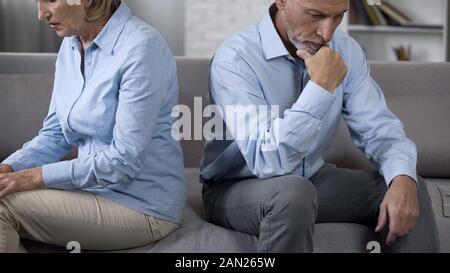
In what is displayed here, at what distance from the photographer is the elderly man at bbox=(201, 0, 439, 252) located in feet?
3.12

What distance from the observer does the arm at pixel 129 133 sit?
3.19ft

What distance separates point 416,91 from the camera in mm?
1424

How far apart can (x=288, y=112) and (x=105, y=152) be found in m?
0.25

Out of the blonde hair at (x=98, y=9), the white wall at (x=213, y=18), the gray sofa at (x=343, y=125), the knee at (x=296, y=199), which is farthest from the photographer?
the white wall at (x=213, y=18)

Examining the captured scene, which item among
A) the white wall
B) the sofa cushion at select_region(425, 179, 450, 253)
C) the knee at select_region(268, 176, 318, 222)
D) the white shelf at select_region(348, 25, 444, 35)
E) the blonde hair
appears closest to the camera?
the knee at select_region(268, 176, 318, 222)

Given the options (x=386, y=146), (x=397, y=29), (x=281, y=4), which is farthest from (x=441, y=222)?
(x=397, y=29)

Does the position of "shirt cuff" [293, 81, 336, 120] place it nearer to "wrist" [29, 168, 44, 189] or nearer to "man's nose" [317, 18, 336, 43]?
"man's nose" [317, 18, 336, 43]

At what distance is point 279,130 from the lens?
96cm

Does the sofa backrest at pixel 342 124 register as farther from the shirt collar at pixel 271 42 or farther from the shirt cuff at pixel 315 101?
the shirt cuff at pixel 315 101

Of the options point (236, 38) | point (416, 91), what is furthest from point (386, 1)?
point (236, 38)

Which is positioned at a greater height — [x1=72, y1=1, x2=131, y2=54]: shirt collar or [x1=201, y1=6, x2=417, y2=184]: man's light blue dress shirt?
[x1=72, y1=1, x2=131, y2=54]: shirt collar

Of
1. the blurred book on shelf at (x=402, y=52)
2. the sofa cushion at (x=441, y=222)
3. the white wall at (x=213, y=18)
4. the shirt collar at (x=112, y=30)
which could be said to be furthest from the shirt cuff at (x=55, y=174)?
the blurred book on shelf at (x=402, y=52)

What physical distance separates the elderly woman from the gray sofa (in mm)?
90

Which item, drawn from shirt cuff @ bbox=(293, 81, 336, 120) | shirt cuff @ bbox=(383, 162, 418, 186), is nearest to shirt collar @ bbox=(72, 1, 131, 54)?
shirt cuff @ bbox=(293, 81, 336, 120)
